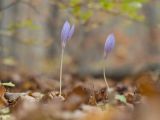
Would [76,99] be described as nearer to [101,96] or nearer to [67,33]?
[101,96]

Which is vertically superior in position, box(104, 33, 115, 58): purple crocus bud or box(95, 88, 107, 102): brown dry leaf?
box(104, 33, 115, 58): purple crocus bud

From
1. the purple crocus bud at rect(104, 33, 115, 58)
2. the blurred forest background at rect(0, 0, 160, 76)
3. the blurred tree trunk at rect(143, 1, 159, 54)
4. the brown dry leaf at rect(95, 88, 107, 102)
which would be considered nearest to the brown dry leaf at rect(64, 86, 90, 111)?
the brown dry leaf at rect(95, 88, 107, 102)

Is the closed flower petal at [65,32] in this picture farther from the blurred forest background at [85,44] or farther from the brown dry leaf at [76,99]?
the blurred forest background at [85,44]

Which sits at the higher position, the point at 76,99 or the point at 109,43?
the point at 109,43

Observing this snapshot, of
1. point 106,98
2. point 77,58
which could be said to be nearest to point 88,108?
point 106,98

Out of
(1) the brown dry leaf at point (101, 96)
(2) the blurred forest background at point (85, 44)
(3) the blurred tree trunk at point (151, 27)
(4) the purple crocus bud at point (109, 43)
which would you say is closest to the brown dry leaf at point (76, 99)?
(1) the brown dry leaf at point (101, 96)

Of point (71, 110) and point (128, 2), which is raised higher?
point (128, 2)

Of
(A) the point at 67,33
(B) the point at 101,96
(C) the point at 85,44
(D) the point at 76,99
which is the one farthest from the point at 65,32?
(C) the point at 85,44

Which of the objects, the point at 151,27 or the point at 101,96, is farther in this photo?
the point at 151,27

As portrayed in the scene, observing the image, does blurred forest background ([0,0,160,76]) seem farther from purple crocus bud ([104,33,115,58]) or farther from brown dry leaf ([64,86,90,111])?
brown dry leaf ([64,86,90,111])

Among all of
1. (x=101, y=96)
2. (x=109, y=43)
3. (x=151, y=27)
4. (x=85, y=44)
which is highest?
(x=151, y=27)

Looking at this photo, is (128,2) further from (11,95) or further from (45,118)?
(45,118)
